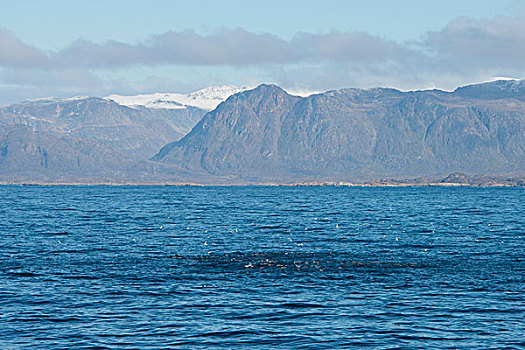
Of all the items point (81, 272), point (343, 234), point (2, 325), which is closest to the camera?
point (2, 325)

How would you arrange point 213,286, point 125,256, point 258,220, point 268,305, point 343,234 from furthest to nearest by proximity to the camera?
point 258,220 → point 343,234 → point 125,256 → point 213,286 → point 268,305

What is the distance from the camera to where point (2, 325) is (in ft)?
165

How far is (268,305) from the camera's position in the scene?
5641cm

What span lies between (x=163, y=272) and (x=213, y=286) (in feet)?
31.5

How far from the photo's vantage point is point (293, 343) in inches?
1820

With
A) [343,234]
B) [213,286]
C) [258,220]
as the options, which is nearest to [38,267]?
[213,286]

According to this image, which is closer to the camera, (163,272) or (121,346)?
(121,346)

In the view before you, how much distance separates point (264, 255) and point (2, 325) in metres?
40.1

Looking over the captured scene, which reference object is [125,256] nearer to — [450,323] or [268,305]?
[268,305]

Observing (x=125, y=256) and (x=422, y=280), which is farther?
(x=125, y=256)

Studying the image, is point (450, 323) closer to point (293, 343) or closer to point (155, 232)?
point (293, 343)

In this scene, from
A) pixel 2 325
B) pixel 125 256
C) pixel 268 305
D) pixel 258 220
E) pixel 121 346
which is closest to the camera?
pixel 121 346

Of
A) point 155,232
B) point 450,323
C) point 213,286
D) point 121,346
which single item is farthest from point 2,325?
point 155,232

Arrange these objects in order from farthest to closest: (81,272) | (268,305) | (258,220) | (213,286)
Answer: (258,220), (81,272), (213,286), (268,305)
